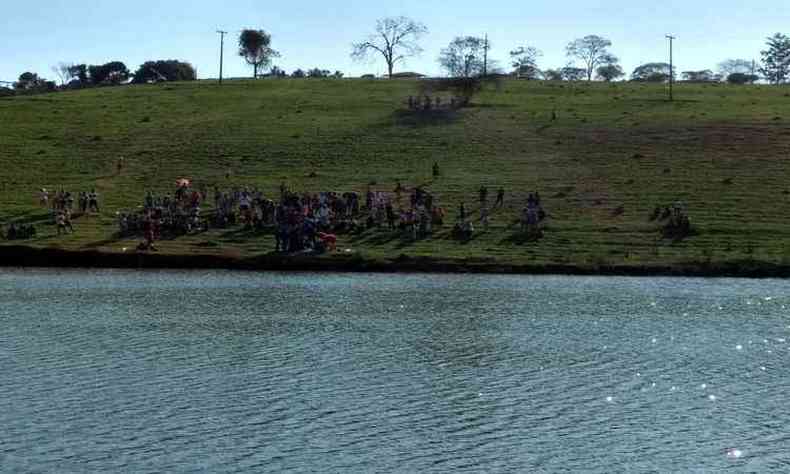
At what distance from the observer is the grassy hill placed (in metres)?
71.1

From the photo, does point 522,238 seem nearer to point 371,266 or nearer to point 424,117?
point 371,266

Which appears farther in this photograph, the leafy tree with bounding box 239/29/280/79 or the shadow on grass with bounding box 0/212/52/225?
the leafy tree with bounding box 239/29/280/79

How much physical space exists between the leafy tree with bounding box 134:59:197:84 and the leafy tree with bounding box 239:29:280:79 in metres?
9.74

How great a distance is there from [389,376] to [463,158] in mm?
57027

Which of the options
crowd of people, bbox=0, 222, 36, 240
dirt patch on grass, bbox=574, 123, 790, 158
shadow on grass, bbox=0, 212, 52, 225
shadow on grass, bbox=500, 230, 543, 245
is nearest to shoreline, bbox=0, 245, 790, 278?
crowd of people, bbox=0, 222, 36, 240

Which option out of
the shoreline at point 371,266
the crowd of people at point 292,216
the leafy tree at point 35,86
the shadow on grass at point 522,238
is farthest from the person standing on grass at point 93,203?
the leafy tree at point 35,86

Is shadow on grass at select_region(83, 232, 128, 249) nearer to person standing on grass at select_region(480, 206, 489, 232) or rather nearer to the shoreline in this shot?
the shoreline

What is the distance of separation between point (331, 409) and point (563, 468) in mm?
7541

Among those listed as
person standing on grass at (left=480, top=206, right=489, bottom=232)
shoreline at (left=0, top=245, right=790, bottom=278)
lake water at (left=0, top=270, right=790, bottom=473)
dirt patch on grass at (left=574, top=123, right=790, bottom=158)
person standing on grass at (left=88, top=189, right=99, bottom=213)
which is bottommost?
lake water at (left=0, top=270, right=790, bottom=473)

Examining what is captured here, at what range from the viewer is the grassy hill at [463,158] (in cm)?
7106

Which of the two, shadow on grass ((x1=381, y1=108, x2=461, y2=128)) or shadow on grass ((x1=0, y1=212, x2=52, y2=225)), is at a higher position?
shadow on grass ((x1=381, y1=108, x2=461, y2=128))

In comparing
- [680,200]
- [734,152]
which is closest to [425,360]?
[680,200]

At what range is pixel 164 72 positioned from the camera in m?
195

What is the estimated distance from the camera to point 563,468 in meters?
28.5
